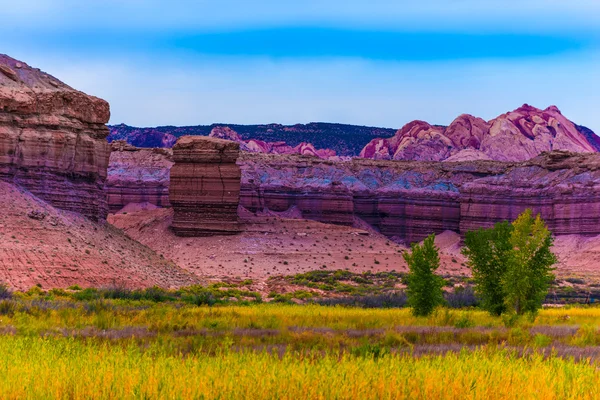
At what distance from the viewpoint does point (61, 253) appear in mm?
41375

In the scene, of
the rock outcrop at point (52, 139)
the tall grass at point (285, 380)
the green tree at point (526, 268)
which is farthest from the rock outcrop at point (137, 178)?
the tall grass at point (285, 380)

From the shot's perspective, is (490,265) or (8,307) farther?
(490,265)

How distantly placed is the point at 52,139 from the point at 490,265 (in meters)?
29.7

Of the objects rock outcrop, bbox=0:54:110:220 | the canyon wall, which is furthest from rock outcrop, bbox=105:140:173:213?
rock outcrop, bbox=0:54:110:220

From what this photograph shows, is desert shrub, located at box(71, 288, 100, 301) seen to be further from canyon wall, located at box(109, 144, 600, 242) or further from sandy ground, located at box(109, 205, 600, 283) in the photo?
canyon wall, located at box(109, 144, 600, 242)

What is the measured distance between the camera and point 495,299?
2814 cm

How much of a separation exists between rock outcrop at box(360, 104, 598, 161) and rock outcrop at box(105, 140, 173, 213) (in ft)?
199

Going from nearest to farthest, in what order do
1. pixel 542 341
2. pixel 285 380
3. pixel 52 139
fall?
pixel 285 380 → pixel 542 341 → pixel 52 139

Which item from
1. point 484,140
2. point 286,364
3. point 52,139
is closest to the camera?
point 286,364

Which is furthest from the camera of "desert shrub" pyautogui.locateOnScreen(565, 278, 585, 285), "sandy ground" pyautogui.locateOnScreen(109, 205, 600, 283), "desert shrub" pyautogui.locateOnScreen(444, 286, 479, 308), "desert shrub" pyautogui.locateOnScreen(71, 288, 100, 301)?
"sandy ground" pyautogui.locateOnScreen(109, 205, 600, 283)

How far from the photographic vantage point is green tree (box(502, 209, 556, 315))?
2623 cm

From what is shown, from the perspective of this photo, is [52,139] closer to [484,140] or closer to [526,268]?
[526,268]

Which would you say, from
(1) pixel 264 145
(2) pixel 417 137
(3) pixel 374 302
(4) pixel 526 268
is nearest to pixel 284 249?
(3) pixel 374 302

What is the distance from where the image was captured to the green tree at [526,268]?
86.1 ft
